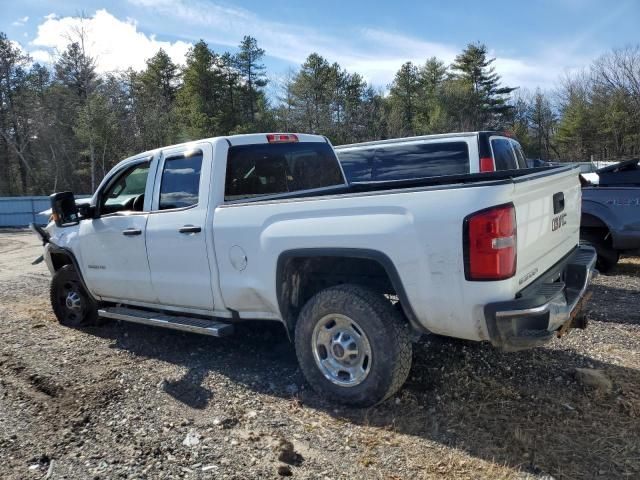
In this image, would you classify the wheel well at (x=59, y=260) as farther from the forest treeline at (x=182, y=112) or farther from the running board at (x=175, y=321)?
the forest treeline at (x=182, y=112)

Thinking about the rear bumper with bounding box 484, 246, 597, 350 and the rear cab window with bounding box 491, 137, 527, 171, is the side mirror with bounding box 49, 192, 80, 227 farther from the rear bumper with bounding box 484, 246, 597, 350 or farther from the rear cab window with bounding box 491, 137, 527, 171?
the rear cab window with bounding box 491, 137, 527, 171

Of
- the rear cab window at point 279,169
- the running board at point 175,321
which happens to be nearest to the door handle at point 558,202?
Answer: the rear cab window at point 279,169

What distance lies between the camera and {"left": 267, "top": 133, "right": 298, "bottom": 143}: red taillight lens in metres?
4.61

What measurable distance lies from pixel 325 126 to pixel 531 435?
135 feet

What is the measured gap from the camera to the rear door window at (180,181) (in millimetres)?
4285

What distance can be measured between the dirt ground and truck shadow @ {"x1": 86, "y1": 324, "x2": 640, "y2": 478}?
12 millimetres

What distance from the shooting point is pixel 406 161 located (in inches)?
288

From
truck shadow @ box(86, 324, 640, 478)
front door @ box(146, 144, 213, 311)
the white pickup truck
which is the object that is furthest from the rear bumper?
front door @ box(146, 144, 213, 311)

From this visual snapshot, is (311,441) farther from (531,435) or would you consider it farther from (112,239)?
(112,239)

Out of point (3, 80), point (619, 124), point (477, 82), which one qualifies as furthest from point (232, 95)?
point (619, 124)

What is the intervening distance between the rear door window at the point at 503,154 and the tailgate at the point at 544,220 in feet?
8.56

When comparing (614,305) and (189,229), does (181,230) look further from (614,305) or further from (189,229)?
(614,305)

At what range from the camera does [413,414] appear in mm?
3389

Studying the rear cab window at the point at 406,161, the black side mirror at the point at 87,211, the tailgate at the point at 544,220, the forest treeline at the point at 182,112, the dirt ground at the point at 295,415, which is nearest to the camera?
the dirt ground at the point at 295,415
